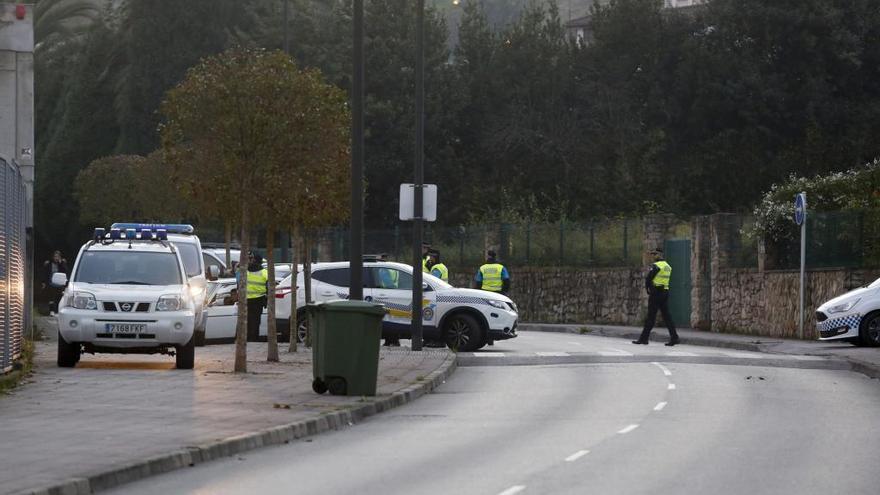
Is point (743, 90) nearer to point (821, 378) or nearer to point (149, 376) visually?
point (821, 378)

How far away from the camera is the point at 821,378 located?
83.5 ft

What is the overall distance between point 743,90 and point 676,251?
75.3 feet

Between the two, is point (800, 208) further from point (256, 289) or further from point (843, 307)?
point (256, 289)

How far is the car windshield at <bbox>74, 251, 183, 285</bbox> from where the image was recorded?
26031mm

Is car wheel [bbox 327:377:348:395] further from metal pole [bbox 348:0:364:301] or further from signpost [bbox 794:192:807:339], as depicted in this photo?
signpost [bbox 794:192:807:339]

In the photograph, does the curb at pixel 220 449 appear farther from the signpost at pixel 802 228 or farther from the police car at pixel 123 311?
the signpost at pixel 802 228

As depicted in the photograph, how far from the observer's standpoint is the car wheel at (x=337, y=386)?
67.1 feet

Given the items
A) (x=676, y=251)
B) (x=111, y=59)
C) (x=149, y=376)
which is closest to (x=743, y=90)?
(x=676, y=251)

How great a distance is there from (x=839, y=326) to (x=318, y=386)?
14493 mm

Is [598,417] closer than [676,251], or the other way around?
[598,417]

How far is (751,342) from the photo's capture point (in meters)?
35.3

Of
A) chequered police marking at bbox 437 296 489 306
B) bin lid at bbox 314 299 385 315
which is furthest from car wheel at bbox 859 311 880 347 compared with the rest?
bin lid at bbox 314 299 385 315

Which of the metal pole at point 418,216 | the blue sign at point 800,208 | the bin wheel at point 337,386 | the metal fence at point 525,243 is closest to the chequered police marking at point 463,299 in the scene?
the metal pole at point 418,216

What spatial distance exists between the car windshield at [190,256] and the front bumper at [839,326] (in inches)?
453
